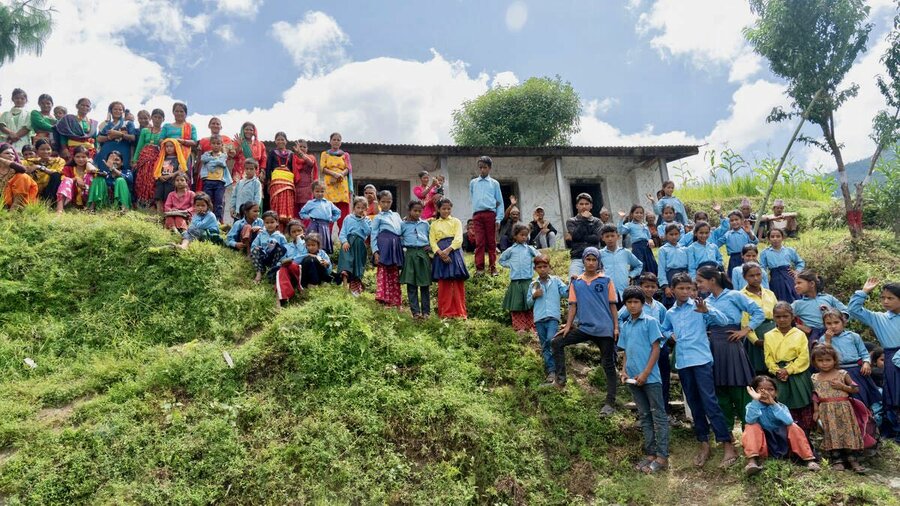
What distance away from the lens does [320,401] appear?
5453 millimetres

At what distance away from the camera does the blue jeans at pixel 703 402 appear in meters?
5.18

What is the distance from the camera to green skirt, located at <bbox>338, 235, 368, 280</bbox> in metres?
7.58

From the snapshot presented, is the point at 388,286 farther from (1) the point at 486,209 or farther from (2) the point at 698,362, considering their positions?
(2) the point at 698,362

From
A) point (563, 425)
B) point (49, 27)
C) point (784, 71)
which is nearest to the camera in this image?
point (563, 425)

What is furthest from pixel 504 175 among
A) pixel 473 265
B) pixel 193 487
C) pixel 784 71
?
pixel 193 487

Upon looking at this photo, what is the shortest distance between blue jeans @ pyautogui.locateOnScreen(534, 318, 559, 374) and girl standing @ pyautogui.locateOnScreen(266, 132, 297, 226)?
14.3 ft

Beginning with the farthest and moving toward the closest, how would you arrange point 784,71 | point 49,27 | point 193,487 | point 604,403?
point 784,71 → point 49,27 → point 604,403 → point 193,487

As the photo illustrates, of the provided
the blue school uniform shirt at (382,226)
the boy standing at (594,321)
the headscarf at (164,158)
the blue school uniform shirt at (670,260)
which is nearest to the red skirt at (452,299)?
the blue school uniform shirt at (382,226)

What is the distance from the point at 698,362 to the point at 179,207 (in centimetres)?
703

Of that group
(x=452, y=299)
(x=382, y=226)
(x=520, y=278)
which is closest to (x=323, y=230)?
(x=382, y=226)

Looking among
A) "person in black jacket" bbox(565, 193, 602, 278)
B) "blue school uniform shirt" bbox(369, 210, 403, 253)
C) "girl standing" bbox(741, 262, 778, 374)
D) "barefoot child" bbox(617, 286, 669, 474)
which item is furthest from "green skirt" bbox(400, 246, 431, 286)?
"girl standing" bbox(741, 262, 778, 374)

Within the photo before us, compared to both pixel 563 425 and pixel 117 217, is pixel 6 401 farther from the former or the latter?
pixel 563 425

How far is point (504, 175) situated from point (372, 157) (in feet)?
9.94

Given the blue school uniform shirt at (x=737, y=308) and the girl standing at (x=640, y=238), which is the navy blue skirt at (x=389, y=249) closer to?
the girl standing at (x=640, y=238)
